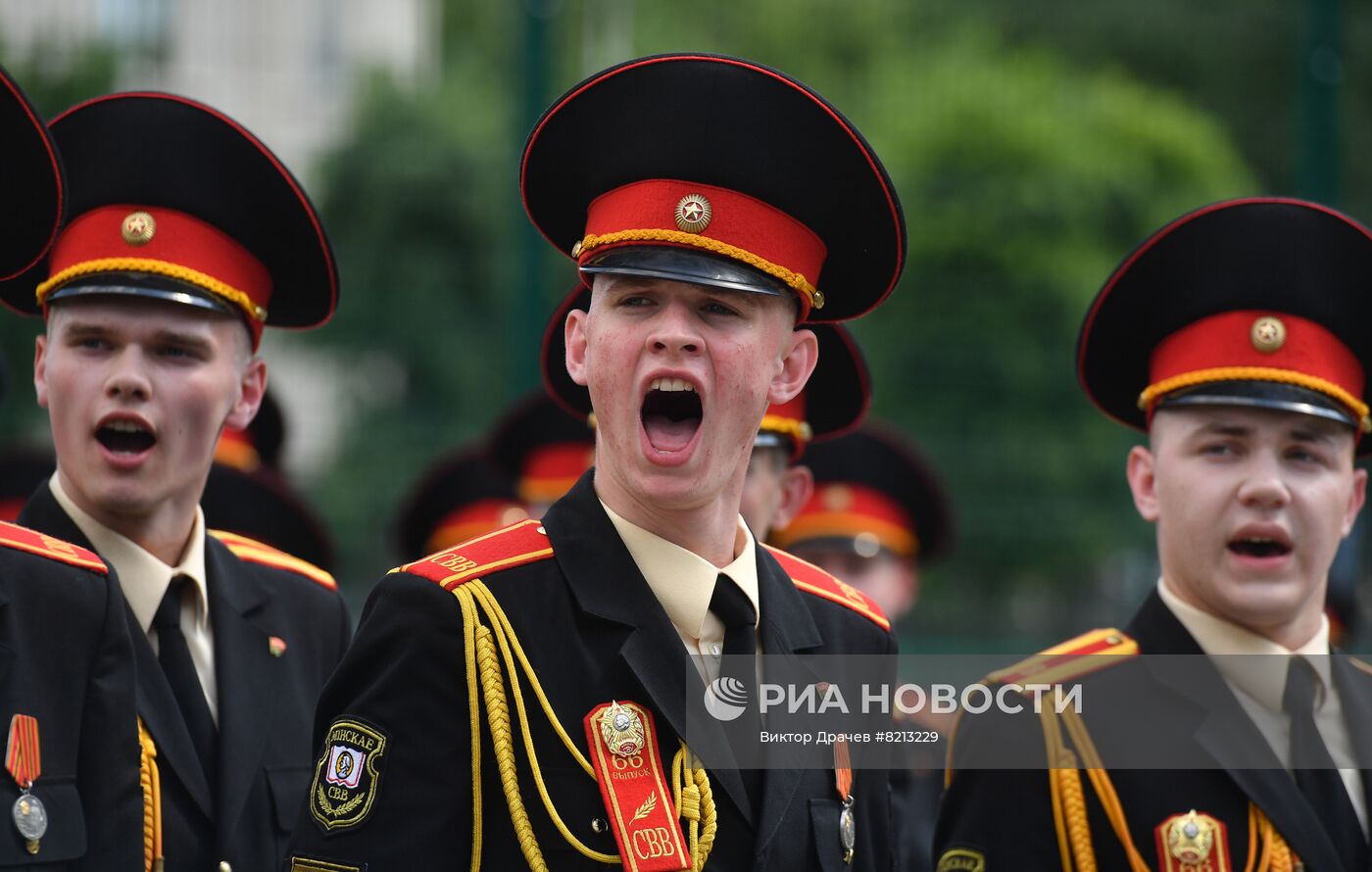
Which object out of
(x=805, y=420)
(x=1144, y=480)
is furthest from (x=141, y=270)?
(x=1144, y=480)

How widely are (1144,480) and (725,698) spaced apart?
1.46m

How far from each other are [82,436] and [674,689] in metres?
1.67

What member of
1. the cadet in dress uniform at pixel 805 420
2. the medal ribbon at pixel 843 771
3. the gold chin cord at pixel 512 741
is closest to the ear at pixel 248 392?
the cadet in dress uniform at pixel 805 420

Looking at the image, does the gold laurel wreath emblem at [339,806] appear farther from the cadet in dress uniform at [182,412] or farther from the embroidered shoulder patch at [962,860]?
the embroidered shoulder patch at [962,860]

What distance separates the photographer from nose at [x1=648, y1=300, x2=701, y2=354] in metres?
3.30

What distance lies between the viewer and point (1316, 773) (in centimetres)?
403

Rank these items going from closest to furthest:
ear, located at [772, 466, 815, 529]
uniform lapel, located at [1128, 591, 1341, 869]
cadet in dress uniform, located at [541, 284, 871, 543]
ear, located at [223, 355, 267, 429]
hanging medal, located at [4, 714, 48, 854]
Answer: hanging medal, located at [4, 714, 48, 854] < uniform lapel, located at [1128, 591, 1341, 869] < ear, located at [223, 355, 267, 429] < cadet in dress uniform, located at [541, 284, 871, 543] < ear, located at [772, 466, 815, 529]

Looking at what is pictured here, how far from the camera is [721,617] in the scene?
3459 mm

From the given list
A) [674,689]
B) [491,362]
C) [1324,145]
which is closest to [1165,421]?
[674,689]

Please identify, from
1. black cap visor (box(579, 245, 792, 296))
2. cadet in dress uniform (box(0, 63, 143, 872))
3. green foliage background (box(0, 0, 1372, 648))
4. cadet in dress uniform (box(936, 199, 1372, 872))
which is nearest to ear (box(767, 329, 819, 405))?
black cap visor (box(579, 245, 792, 296))

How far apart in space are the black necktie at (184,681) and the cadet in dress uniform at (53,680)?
58 cm

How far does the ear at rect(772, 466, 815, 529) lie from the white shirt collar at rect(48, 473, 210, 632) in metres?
1.78

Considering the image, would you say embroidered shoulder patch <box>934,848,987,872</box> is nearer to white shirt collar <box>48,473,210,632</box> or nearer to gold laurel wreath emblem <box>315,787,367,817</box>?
gold laurel wreath emblem <box>315,787,367,817</box>

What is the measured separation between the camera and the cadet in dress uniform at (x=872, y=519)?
6727 millimetres
